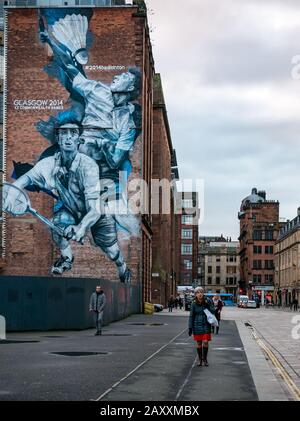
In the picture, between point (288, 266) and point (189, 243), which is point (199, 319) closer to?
point (288, 266)

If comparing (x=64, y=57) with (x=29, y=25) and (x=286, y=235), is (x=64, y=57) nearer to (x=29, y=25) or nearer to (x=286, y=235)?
(x=29, y=25)

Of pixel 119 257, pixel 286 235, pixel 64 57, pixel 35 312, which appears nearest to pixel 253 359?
pixel 35 312

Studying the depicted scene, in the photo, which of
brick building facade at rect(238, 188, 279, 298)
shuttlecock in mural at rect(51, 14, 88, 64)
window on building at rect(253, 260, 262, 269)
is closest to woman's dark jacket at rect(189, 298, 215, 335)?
shuttlecock in mural at rect(51, 14, 88, 64)

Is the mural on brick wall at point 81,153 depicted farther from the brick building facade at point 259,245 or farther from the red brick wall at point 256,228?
the red brick wall at point 256,228

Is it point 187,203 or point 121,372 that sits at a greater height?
point 187,203

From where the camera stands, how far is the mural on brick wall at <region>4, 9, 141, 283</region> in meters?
54.4

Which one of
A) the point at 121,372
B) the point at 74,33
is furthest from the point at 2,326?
the point at 74,33

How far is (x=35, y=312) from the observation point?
3123 cm

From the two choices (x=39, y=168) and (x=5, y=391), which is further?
(x=39, y=168)

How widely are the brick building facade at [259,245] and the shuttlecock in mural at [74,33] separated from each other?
3993 inches

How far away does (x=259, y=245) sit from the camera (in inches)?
6171

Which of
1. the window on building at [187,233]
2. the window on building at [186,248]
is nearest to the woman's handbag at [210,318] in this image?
the window on building at [186,248]

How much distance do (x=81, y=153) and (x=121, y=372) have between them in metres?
40.1

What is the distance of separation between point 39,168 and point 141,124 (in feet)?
26.2
